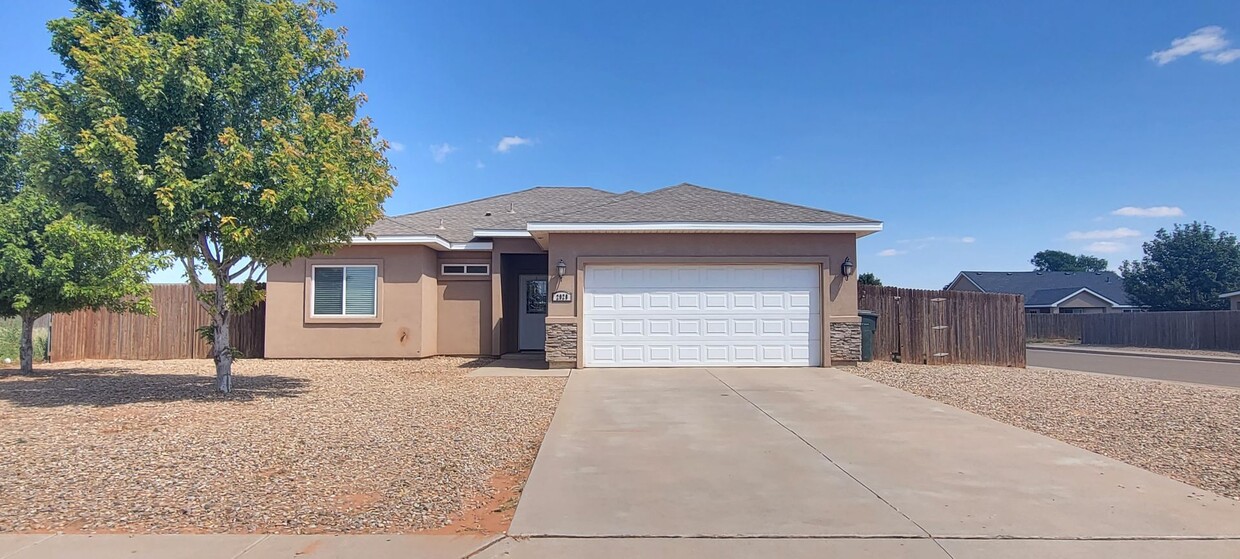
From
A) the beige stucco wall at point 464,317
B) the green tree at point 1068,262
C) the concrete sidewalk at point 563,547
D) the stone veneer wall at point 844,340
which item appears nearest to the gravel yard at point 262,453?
the concrete sidewalk at point 563,547

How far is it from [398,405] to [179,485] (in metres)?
3.97

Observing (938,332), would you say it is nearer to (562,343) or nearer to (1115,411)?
(1115,411)

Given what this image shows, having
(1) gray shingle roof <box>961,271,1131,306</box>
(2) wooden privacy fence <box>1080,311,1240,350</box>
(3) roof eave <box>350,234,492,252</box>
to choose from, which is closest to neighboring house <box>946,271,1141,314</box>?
(1) gray shingle roof <box>961,271,1131,306</box>

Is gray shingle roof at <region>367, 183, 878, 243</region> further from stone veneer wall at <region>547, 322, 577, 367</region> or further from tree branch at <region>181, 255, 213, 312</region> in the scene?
tree branch at <region>181, 255, 213, 312</region>

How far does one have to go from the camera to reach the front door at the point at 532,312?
58.0 feet

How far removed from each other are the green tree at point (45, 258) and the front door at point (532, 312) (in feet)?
25.6

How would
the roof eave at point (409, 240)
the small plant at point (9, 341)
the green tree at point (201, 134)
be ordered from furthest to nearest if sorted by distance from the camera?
the small plant at point (9, 341) → the roof eave at point (409, 240) → the green tree at point (201, 134)

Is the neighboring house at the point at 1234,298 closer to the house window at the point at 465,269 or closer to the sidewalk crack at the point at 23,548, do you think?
the house window at the point at 465,269

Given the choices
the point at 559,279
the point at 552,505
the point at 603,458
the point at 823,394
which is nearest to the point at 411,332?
the point at 559,279

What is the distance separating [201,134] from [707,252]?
329 inches

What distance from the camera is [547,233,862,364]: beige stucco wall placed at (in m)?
13.5

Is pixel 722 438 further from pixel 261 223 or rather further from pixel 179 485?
pixel 261 223

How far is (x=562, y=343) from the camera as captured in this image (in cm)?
1350

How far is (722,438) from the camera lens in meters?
7.21
